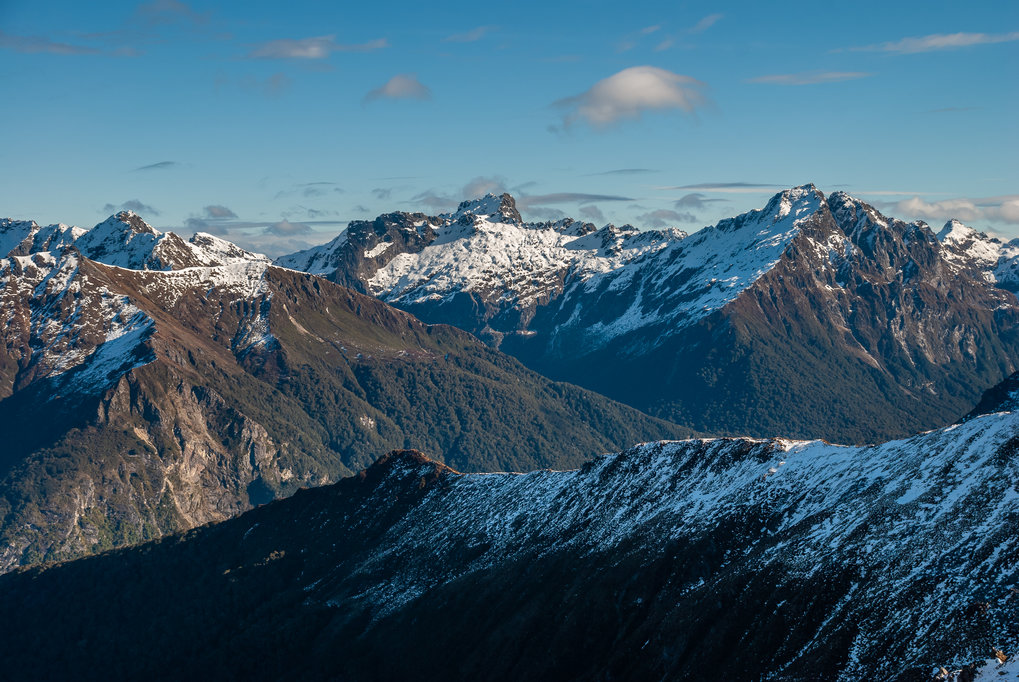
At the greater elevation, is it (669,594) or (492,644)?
(669,594)

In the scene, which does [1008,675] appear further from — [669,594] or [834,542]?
[669,594]

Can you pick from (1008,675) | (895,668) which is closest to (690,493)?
(895,668)

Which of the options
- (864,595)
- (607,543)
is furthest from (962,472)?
(607,543)

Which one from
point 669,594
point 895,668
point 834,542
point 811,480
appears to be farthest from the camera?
point 811,480

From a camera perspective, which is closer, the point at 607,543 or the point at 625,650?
the point at 625,650

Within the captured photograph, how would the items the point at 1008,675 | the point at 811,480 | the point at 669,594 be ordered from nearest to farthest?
the point at 1008,675, the point at 669,594, the point at 811,480

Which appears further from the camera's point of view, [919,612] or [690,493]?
[690,493]

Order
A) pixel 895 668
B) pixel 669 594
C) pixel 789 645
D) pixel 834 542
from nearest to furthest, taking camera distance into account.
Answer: pixel 895 668, pixel 789 645, pixel 834 542, pixel 669 594

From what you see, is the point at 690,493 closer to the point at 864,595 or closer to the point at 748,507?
the point at 748,507

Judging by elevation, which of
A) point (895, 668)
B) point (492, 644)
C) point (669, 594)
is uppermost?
point (895, 668)
